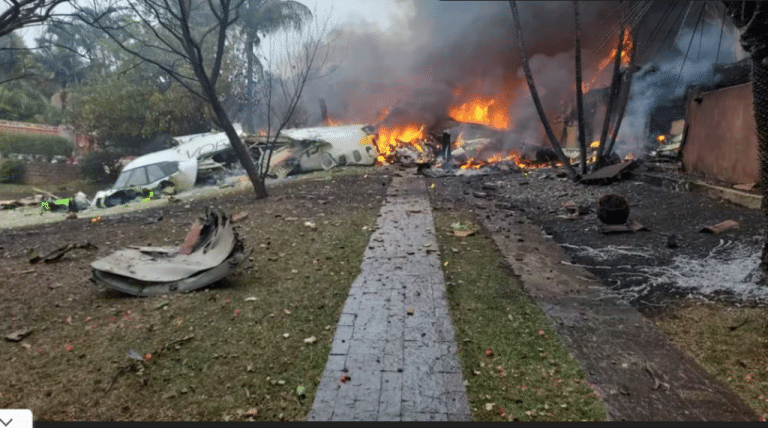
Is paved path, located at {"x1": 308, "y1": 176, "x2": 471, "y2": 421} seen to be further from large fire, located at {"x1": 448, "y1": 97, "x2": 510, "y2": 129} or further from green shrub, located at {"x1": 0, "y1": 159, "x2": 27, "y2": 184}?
green shrub, located at {"x1": 0, "y1": 159, "x2": 27, "y2": 184}

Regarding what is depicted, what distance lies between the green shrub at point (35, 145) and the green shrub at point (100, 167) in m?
3.71

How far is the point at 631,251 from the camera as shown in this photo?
19.1 feet

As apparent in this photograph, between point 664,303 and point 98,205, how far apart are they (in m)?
16.4

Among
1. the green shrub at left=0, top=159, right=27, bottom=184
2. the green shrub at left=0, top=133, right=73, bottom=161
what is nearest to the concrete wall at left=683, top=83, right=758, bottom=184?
the green shrub at left=0, top=159, right=27, bottom=184

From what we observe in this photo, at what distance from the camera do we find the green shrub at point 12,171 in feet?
69.1

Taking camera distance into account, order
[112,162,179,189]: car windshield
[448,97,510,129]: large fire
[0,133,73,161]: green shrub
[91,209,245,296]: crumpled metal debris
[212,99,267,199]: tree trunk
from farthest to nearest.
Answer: [448,97,510,129]: large fire
[0,133,73,161]: green shrub
[112,162,179,189]: car windshield
[212,99,267,199]: tree trunk
[91,209,245,296]: crumpled metal debris

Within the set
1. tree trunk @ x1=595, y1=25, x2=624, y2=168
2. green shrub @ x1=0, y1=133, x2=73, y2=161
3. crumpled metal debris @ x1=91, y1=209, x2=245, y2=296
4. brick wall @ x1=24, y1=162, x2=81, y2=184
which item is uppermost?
tree trunk @ x1=595, y1=25, x2=624, y2=168

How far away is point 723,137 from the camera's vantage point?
8406 mm

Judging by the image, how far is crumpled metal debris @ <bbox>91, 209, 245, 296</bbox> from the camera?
4.06 meters

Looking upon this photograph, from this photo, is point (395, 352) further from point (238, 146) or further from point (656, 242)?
point (238, 146)

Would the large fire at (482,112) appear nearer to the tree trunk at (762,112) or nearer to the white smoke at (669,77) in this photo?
the white smoke at (669,77)

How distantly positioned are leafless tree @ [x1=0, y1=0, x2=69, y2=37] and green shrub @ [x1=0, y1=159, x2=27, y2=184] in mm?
19616

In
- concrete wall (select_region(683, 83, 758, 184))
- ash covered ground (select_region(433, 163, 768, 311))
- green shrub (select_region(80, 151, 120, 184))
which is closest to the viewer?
ash covered ground (select_region(433, 163, 768, 311))

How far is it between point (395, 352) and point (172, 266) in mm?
2545
